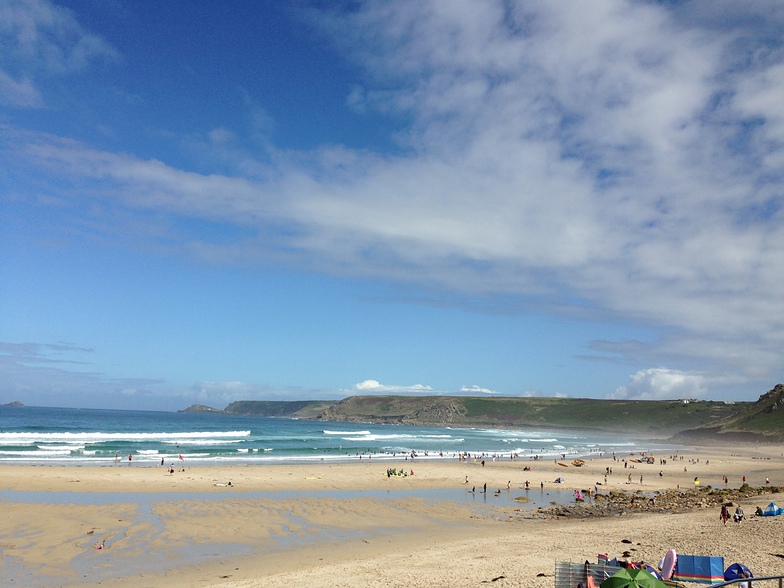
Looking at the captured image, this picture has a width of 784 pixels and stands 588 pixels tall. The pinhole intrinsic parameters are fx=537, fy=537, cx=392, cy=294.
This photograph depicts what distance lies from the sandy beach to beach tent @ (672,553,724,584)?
1740 millimetres

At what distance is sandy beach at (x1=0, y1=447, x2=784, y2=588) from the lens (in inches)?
607

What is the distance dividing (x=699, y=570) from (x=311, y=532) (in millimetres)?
14418

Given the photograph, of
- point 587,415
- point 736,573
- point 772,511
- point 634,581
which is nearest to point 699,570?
point 736,573

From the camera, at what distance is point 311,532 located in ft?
72.4

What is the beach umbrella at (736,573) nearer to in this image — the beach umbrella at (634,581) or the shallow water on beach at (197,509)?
the beach umbrella at (634,581)

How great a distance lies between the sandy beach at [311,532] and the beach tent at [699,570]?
1.74 metres

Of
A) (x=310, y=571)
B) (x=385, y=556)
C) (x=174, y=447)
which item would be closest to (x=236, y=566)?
(x=310, y=571)

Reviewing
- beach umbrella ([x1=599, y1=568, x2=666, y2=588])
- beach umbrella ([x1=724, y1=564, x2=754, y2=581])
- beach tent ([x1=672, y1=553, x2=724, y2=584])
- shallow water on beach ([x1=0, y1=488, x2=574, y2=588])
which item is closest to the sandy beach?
shallow water on beach ([x1=0, y1=488, x2=574, y2=588])

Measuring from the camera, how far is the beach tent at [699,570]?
1282 centimetres

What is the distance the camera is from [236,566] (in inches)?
663

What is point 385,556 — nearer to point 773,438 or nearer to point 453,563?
point 453,563

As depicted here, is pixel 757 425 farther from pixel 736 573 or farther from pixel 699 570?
pixel 736 573

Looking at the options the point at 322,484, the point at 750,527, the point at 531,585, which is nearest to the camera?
the point at 531,585

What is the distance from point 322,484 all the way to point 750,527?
79.6 feet
